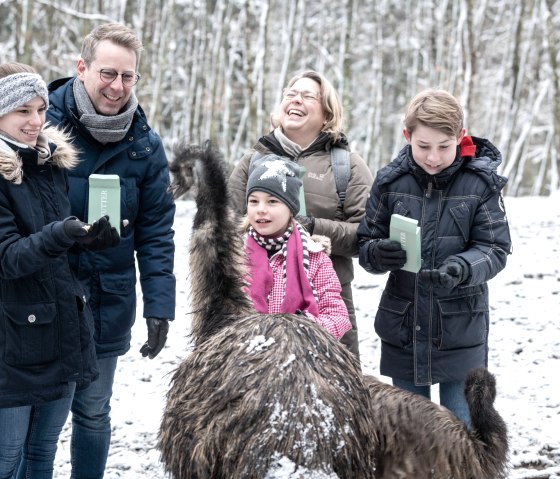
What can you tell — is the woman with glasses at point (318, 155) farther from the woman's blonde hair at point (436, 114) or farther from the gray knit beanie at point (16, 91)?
the gray knit beanie at point (16, 91)

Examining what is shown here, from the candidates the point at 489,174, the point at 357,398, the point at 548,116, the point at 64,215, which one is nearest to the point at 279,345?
the point at 357,398

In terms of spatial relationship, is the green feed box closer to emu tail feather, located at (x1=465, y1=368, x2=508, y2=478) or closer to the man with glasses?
the man with glasses

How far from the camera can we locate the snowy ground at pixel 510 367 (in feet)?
14.7

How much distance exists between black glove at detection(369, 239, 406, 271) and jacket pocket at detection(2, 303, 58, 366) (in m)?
1.47

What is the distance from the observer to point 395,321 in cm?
353

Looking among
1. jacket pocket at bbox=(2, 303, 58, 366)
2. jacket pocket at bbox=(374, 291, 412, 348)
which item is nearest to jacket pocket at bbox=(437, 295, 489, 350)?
jacket pocket at bbox=(374, 291, 412, 348)

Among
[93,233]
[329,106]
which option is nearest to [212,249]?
[93,233]

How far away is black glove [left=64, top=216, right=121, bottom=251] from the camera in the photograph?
107 inches

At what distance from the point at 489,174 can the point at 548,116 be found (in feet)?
79.4

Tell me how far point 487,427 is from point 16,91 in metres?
2.21

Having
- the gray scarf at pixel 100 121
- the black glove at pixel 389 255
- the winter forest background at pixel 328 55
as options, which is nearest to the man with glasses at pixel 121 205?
the gray scarf at pixel 100 121

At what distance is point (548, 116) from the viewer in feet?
84.1

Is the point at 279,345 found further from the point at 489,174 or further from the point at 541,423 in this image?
the point at 541,423

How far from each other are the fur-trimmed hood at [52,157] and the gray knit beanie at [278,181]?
78 centimetres
